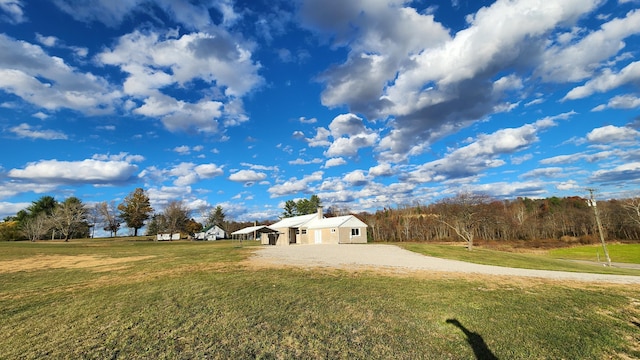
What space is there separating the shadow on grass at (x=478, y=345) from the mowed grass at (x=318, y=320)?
0.02 meters

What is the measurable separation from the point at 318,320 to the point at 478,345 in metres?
3.24

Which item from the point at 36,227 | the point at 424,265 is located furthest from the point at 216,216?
the point at 424,265

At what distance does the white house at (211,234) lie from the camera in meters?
82.2

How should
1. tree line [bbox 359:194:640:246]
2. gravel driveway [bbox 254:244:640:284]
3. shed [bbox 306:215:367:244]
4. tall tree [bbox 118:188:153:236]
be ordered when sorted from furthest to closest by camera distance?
tall tree [bbox 118:188:153:236] < tree line [bbox 359:194:640:246] < shed [bbox 306:215:367:244] < gravel driveway [bbox 254:244:640:284]

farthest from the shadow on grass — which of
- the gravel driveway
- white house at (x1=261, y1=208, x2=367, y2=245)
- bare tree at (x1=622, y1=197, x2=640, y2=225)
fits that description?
bare tree at (x1=622, y1=197, x2=640, y2=225)

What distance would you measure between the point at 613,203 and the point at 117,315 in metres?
101

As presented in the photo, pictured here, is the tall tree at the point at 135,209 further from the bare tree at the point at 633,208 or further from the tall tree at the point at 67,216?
the bare tree at the point at 633,208

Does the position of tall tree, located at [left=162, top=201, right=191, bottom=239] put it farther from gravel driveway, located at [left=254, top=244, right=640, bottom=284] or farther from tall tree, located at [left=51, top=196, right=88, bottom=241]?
gravel driveway, located at [left=254, top=244, right=640, bottom=284]

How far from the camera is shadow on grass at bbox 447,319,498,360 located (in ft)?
16.4

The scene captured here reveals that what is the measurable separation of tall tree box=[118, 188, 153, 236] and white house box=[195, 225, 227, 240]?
49.4 ft

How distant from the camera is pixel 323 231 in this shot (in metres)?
45.0

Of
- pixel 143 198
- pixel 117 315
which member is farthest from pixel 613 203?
pixel 143 198

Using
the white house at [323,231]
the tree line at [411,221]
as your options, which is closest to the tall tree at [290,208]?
the tree line at [411,221]

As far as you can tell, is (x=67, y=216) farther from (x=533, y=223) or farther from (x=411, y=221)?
(x=533, y=223)
